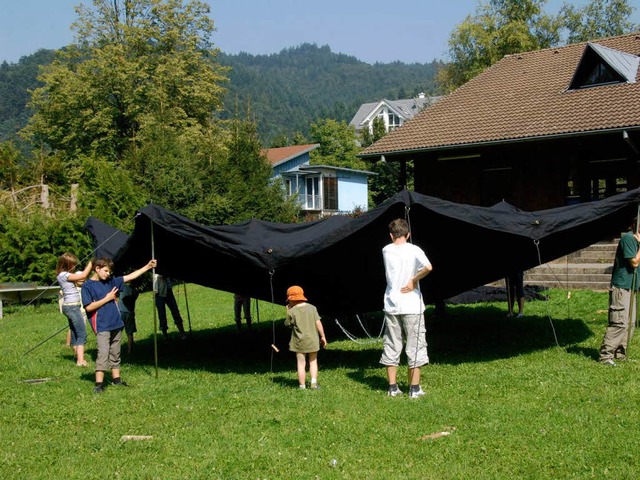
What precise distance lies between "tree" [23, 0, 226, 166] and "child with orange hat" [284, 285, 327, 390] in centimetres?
3269

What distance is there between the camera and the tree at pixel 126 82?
40844 millimetres

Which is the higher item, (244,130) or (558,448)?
(244,130)

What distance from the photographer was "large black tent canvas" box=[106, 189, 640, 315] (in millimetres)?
8422

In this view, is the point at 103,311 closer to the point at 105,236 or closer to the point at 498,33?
the point at 105,236

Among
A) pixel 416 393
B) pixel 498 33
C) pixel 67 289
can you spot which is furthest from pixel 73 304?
pixel 498 33

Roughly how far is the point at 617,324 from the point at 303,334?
367 centimetres

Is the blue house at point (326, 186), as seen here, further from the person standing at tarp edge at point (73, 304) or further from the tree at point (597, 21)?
the person standing at tarp edge at point (73, 304)

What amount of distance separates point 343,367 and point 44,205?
57.1ft

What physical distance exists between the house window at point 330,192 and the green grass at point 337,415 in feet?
126

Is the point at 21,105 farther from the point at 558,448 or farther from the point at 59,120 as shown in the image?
the point at 558,448

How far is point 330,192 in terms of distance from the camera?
163 ft

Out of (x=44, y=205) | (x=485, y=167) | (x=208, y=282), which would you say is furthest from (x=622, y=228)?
(x=44, y=205)

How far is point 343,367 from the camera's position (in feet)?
30.2

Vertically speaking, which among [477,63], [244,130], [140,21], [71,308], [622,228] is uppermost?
[140,21]
